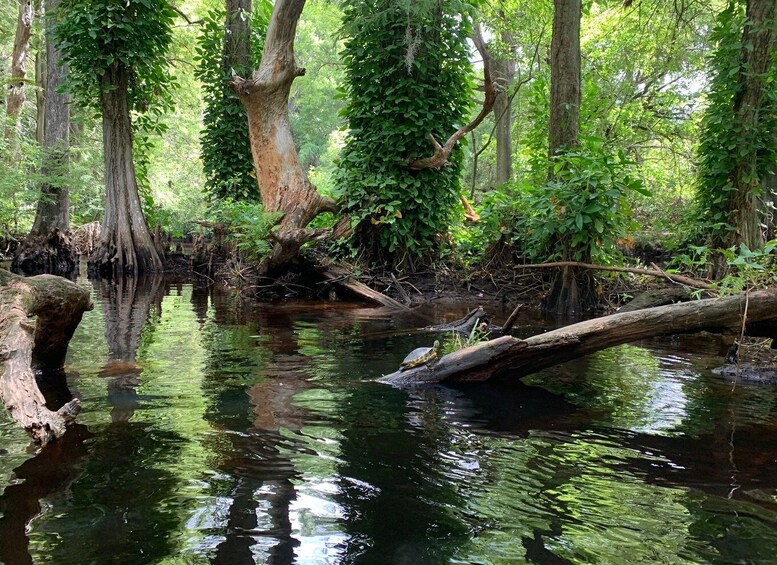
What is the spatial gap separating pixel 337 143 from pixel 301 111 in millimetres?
3871

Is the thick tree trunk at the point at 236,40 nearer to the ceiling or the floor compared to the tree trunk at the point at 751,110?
nearer to the ceiling

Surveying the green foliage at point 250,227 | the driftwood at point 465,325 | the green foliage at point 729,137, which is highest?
the green foliage at point 729,137

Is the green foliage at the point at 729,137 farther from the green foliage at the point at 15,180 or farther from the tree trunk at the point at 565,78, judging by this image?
the green foliage at the point at 15,180

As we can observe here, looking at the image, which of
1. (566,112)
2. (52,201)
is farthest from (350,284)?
(52,201)

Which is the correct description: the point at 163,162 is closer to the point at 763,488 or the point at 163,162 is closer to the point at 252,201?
the point at 252,201

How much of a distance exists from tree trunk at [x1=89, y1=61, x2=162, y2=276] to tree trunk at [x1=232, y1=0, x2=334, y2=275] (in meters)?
3.52

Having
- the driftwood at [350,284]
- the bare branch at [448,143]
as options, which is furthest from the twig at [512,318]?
the bare branch at [448,143]

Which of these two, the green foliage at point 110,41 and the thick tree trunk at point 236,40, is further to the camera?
the thick tree trunk at point 236,40

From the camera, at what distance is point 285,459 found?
289 cm

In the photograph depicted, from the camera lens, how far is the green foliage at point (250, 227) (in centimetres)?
930

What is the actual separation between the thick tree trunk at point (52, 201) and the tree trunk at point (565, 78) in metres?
9.51

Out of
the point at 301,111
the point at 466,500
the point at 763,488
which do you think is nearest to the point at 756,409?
the point at 763,488

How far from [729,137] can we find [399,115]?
16.6 ft

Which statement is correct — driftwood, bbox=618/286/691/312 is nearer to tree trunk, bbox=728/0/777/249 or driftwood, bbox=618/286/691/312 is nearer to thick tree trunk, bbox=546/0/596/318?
thick tree trunk, bbox=546/0/596/318
